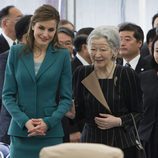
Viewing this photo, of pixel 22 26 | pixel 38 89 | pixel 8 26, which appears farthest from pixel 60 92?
pixel 8 26

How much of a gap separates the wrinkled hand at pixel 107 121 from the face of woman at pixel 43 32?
1.81ft

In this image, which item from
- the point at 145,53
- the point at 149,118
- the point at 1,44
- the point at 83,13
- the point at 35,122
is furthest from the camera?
the point at 83,13

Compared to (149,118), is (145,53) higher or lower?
higher

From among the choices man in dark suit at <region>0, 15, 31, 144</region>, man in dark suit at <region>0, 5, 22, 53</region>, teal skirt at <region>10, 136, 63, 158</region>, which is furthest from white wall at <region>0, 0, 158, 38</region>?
teal skirt at <region>10, 136, 63, 158</region>

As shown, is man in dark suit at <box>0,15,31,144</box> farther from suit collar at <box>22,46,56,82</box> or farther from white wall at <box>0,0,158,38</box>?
white wall at <box>0,0,158,38</box>

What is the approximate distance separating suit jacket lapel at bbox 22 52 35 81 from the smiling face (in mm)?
374

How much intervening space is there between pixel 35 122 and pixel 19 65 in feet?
1.15

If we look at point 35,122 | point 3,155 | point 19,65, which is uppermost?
point 19,65

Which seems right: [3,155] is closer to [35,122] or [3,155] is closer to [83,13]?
[35,122]

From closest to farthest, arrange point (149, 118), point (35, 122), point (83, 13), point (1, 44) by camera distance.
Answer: point (35, 122), point (149, 118), point (1, 44), point (83, 13)

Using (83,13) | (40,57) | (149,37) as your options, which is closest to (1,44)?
(149,37)

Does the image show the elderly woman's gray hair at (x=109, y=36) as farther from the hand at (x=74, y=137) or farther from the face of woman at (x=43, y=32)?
the hand at (x=74, y=137)

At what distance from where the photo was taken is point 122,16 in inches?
328

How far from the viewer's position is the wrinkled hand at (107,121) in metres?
3.05
